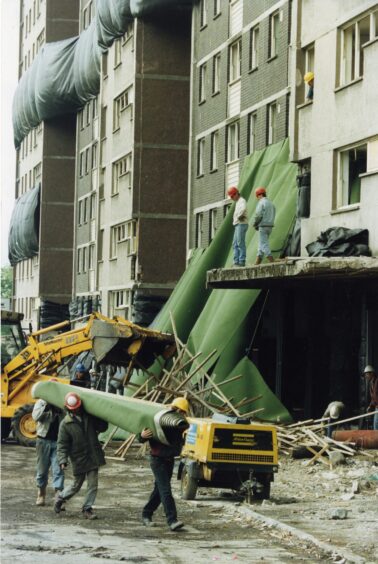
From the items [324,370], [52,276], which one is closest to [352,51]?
[324,370]

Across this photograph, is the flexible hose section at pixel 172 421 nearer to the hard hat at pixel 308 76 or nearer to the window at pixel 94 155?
the hard hat at pixel 308 76

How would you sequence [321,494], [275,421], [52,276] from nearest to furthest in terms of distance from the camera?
[321,494] → [275,421] → [52,276]

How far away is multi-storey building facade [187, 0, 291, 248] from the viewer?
40438mm

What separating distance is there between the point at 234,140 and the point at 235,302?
1180 cm

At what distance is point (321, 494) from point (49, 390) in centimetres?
490

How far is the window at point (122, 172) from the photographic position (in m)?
56.1

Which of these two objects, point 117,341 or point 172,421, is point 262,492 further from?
point 117,341

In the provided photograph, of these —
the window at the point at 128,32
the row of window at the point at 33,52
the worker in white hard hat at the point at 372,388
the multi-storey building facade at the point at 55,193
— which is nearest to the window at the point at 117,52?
the window at the point at 128,32

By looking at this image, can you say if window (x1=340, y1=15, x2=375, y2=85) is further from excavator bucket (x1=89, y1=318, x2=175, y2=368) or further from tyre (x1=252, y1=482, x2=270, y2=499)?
tyre (x1=252, y1=482, x2=270, y2=499)

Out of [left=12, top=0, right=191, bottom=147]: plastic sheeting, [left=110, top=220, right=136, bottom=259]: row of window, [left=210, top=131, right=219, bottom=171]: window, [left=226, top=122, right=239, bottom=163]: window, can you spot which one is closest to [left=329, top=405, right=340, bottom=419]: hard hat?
[left=226, top=122, right=239, bottom=163]: window

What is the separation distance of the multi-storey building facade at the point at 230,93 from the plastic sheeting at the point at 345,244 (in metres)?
10.0

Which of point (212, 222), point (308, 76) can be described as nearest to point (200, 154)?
point (212, 222)

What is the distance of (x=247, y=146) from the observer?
43.0 metres

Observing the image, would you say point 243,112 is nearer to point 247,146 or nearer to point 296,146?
point 247,146
